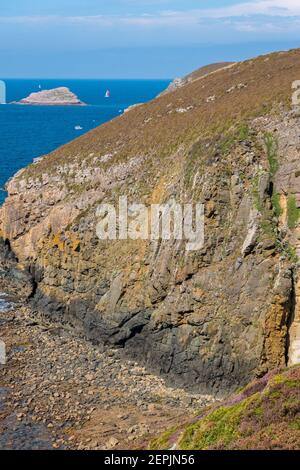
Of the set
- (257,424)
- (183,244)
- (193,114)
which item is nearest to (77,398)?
(183,244)

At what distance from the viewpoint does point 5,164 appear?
11538cm

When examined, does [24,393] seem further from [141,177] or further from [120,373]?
[141,177]

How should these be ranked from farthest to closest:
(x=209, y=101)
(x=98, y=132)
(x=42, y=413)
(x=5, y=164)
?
1. (x=5, y=164)
2. (x=98, y=132)
3. (x=209, y=101)
4. (x=42, y=413)

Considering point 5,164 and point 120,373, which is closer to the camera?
point 120,373

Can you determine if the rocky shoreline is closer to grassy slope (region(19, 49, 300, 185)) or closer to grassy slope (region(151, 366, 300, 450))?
grassy slope (region(151, 366, 300, 450))

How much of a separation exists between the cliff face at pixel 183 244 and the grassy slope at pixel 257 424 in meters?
12.5

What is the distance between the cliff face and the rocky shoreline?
2.46 meters

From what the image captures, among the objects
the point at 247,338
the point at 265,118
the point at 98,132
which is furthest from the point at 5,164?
the point at 247,338

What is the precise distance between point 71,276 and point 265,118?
22146 millimetres

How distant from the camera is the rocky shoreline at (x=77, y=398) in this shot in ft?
123

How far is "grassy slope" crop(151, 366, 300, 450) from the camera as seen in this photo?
25156mm

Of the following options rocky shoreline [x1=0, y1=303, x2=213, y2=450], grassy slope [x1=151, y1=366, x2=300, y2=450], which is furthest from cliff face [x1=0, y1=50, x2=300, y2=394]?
grassy slope [x1=151, y1=366, x2=300, y2=450]

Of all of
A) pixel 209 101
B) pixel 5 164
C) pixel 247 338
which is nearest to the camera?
pixel 247 338

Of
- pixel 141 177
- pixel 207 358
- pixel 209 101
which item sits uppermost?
pixel 209 101
